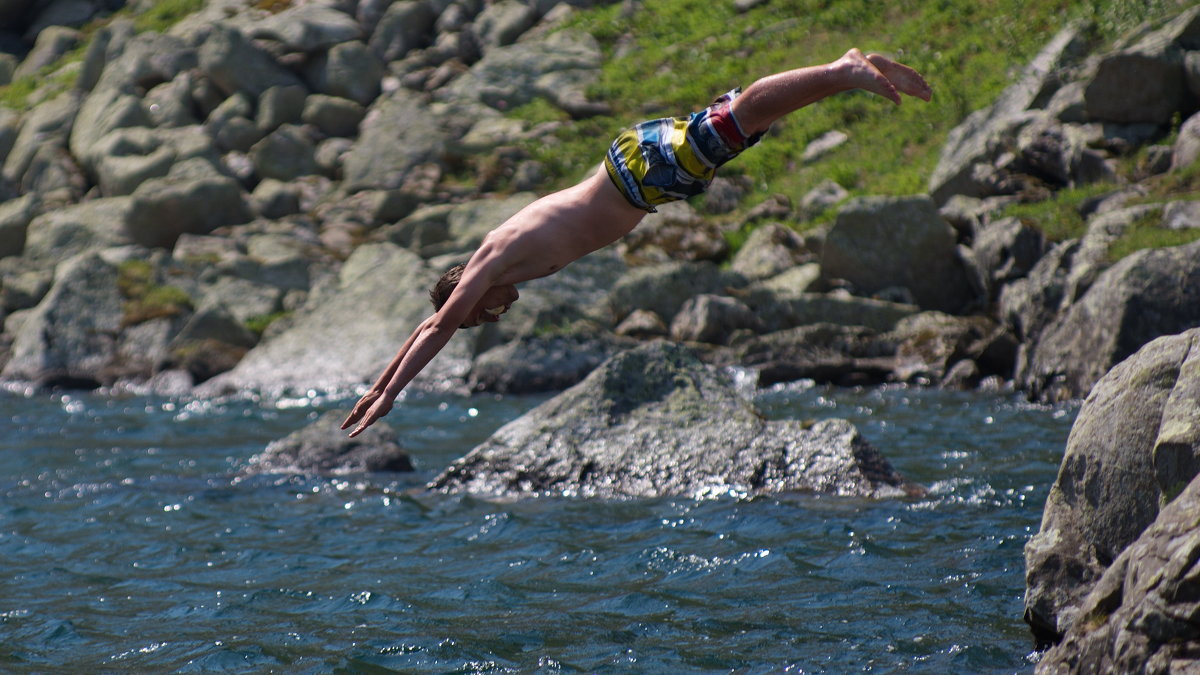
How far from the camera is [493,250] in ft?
24.6

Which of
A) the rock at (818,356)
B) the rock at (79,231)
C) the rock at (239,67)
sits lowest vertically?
the rock at (79,231)

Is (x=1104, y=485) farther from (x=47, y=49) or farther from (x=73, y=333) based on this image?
(x=47, y=49)

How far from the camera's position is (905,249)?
19406 millimetres

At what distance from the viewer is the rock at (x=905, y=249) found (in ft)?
63.4

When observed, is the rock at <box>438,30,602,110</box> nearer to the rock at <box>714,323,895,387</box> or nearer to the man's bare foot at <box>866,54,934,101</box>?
the rock at <box>714,323,895,387</box>

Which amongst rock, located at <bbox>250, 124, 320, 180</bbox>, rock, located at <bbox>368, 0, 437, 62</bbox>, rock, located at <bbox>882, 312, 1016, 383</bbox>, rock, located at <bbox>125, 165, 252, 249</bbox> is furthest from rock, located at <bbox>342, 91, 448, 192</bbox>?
rock, located at <bbox>882, 312, 1016, 383</bbox>

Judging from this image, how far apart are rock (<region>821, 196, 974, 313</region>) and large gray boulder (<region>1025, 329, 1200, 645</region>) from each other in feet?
43.7

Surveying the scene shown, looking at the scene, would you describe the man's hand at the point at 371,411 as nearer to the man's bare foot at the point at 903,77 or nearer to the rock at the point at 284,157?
the man's bare foot at the point at 903,77

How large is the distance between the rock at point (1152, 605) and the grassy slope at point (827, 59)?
18.2 metres

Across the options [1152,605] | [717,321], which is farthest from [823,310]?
[1152,605]

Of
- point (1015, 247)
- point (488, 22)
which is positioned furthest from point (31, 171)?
point (1015, 247)

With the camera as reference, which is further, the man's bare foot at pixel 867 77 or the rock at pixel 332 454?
the rock at pixel 332 454

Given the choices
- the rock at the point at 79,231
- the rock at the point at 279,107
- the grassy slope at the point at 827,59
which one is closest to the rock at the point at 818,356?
the grassy slope at the point at 827,59

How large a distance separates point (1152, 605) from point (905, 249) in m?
15.2
